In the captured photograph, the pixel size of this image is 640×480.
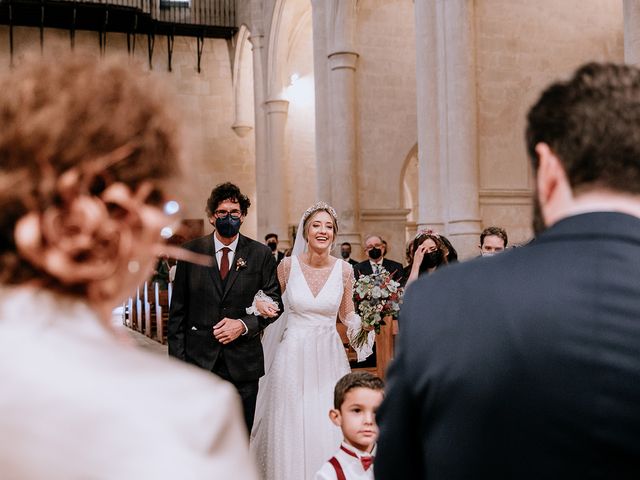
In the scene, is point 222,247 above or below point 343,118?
below

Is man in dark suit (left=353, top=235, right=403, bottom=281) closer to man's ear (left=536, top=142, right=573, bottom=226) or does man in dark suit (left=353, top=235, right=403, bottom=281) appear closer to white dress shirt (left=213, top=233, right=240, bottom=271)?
white dress shirt (left=213, top=233, right=240, bottom=271)

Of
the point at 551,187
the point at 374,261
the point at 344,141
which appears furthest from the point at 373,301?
the point at 344,141

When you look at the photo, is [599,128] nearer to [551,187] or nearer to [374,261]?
[551,187]

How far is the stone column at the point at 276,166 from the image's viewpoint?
19.6 m

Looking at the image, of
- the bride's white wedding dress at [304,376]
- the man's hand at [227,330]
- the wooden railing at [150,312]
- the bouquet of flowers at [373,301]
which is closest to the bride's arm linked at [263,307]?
the man's hand at [227,330]

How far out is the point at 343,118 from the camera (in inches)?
555

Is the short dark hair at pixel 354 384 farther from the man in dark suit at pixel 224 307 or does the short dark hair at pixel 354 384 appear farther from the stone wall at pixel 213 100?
the stone wall at pixel 213 100

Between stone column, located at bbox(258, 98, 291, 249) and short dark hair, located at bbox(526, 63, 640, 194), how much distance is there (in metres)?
18.2

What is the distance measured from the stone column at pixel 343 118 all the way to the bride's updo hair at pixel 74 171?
1301 cm

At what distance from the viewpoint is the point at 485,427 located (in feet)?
4.07

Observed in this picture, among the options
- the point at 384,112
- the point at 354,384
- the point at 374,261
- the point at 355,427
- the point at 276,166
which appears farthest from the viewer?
the point at 276,166

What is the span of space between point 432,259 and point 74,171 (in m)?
4.75

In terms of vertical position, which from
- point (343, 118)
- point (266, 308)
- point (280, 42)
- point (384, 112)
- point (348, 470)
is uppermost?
point (280, 42)

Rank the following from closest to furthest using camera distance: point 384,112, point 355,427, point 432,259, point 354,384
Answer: point 355,427 → point 354,384 → point 432,259 → point 384,112
